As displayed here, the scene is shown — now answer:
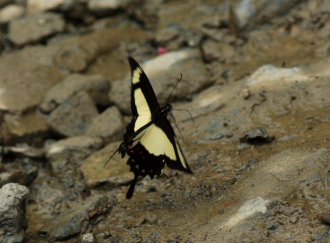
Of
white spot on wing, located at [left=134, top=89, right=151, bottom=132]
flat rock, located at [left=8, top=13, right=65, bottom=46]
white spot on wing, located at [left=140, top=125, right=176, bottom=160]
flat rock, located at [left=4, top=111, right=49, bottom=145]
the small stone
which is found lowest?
the small stone

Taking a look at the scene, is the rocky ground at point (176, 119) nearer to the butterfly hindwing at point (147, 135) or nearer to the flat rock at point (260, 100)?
the flat rock at point (260, 100)

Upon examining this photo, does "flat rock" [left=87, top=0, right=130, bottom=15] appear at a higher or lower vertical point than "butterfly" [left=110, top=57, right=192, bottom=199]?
higher

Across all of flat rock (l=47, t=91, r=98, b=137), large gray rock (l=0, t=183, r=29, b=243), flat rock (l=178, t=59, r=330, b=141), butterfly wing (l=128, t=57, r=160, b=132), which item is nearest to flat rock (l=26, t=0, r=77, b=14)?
flat rock (l=47, t=91, r=98, b=137)

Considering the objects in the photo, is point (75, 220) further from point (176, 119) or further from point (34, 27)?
point (34, 27)

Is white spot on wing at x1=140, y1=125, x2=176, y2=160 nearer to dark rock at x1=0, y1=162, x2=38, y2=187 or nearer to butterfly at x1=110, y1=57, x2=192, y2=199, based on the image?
butterfly at x1=110, y1=57, x2=192, y2=199

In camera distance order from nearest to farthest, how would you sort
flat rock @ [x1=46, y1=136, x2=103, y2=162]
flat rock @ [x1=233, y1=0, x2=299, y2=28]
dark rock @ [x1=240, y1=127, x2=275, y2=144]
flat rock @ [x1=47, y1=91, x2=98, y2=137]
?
dark rock @ [x1=240, y1=127, x2=275, y2=144], flat rock @ [x1=46, y1=136, x2=103, y2=162], flat rock @ [x1=47, y1=91, x2=98, y2=137], flat rock @ [x1=233, y1=0, x2=299, y2=28]

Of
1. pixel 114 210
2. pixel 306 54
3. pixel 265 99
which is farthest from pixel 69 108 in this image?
pixel 306 54

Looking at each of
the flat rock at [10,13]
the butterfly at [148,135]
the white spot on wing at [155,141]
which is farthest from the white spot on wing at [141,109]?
the flat rock at [10,13]
